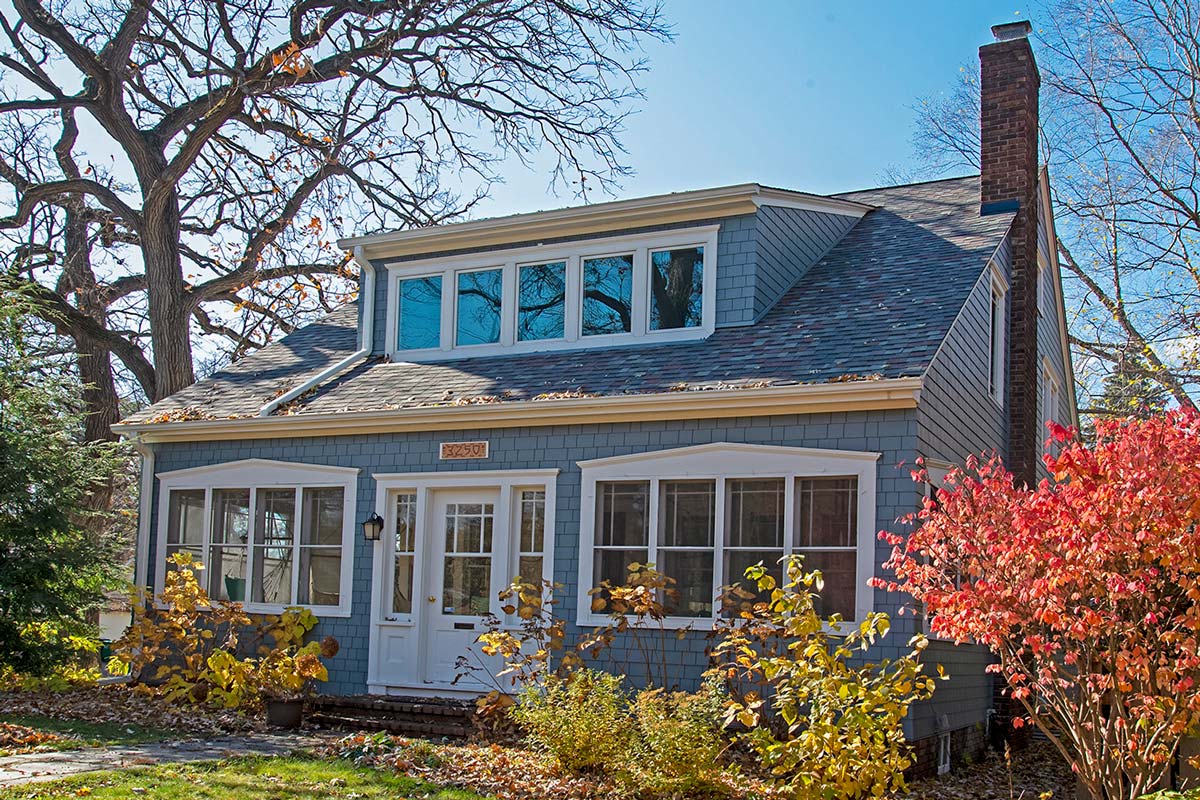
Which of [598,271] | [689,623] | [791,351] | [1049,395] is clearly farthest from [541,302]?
[1049,395]

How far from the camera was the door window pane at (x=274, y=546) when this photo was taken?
13.3 metres

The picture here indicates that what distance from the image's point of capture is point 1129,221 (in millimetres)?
23844

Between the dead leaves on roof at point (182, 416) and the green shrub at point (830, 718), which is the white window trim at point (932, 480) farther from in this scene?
the dead leaves on roof at point (182, 416)

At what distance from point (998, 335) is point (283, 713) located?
875 cm

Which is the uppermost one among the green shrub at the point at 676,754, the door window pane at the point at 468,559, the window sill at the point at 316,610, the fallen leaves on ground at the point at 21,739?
the door window pane at the point at 468,559

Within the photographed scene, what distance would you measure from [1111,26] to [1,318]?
20.4 metres

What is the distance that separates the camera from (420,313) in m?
14.5

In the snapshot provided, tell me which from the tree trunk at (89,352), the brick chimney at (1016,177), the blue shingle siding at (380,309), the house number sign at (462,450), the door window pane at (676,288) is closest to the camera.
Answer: the house number sign at (462,450)

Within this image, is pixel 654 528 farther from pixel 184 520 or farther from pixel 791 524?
pixel 184 520

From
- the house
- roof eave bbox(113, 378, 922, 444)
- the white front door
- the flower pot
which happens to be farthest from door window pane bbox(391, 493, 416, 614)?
the flower pot

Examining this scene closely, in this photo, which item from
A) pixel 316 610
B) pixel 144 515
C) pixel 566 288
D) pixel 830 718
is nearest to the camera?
pixel 830 718

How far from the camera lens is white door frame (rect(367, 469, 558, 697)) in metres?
12.0

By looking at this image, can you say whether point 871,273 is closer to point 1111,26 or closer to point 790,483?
point 790,483

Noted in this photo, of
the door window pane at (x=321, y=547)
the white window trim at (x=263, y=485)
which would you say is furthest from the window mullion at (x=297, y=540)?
the white window trim at (x=263, y=485)
